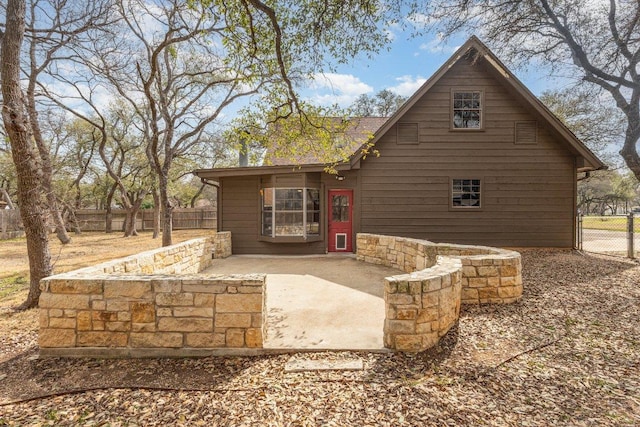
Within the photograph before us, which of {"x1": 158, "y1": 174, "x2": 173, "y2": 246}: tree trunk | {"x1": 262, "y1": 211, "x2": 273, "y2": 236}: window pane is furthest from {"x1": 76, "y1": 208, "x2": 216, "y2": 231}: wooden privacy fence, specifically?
{"x1": 262, "y1": 211, "x2": 273, "y2": 236}: window pane

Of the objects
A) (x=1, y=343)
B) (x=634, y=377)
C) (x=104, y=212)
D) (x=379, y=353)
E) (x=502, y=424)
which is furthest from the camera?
(x=104, y=212)

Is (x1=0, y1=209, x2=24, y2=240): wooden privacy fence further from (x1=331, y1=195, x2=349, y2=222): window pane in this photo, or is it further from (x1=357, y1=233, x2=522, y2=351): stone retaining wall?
(x1=357, y1=233, x2=522, y2=351): stone retaining wall

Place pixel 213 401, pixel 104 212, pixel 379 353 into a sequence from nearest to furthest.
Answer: pixel 213 401 → pixel 379 353 → pixel 104 212

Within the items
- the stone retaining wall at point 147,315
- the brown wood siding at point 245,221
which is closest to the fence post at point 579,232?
the brown wood siding at point 245,221

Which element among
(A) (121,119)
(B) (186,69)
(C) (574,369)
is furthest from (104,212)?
(C) (574,369)

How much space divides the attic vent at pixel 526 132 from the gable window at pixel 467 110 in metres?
1.19

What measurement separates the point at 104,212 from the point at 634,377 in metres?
25.9

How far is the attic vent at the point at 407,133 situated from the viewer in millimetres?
9305

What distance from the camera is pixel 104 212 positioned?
21.3 meters

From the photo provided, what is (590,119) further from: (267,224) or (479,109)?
(267,224)

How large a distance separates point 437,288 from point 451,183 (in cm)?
687

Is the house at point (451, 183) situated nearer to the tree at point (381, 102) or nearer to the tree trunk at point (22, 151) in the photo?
the tree trunk at point (22, 151)

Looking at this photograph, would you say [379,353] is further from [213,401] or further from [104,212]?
[104,212]

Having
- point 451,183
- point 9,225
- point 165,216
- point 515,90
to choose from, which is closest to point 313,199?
point 451,183
